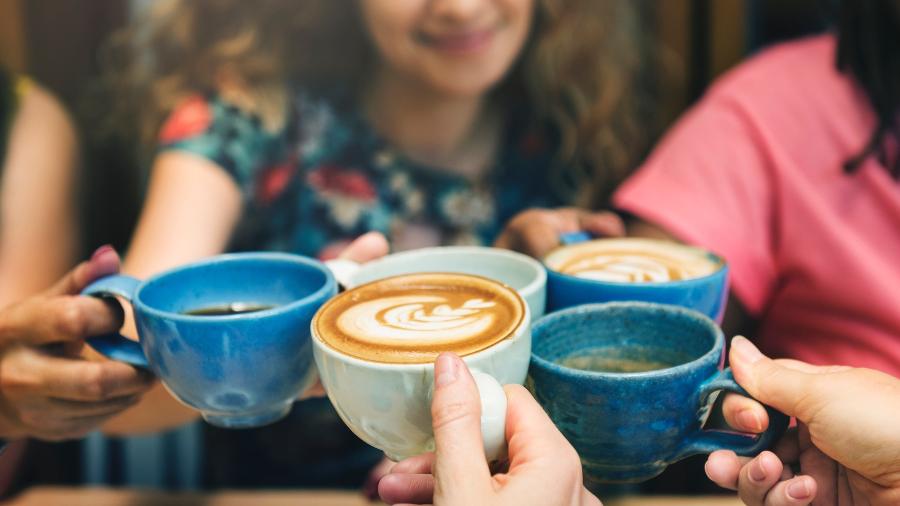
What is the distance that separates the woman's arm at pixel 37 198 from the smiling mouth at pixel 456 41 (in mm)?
379

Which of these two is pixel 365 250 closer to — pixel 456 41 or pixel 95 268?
pixel 95 268

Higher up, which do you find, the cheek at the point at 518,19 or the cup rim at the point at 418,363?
the cheek at the point at 518,19

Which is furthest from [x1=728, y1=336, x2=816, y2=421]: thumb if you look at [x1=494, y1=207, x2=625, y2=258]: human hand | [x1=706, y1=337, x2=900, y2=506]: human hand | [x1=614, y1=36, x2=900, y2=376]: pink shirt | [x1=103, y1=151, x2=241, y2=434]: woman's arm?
[x1=103, y1=151, x2=241, y2=434]: woman's arm

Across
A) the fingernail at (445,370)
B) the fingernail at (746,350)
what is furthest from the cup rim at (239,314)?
the fingernail at (746,350)

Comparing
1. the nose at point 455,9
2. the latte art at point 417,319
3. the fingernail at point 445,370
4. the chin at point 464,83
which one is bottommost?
the latte art at point 417,319

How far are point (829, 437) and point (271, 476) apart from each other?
0.67 m

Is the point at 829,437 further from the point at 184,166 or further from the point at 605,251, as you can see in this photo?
the point at 184,166

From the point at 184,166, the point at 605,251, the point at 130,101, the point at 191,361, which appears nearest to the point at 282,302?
the point at 191,361

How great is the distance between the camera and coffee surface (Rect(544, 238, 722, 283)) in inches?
19.2

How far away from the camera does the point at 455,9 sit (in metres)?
0.74

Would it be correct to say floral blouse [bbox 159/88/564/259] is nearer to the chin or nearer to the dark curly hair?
the chin

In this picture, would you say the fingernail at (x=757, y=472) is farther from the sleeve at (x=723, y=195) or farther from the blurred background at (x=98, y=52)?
the blurred background at (x=98, y=52)

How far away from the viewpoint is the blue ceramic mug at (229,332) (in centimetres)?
40

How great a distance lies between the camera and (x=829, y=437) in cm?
36
